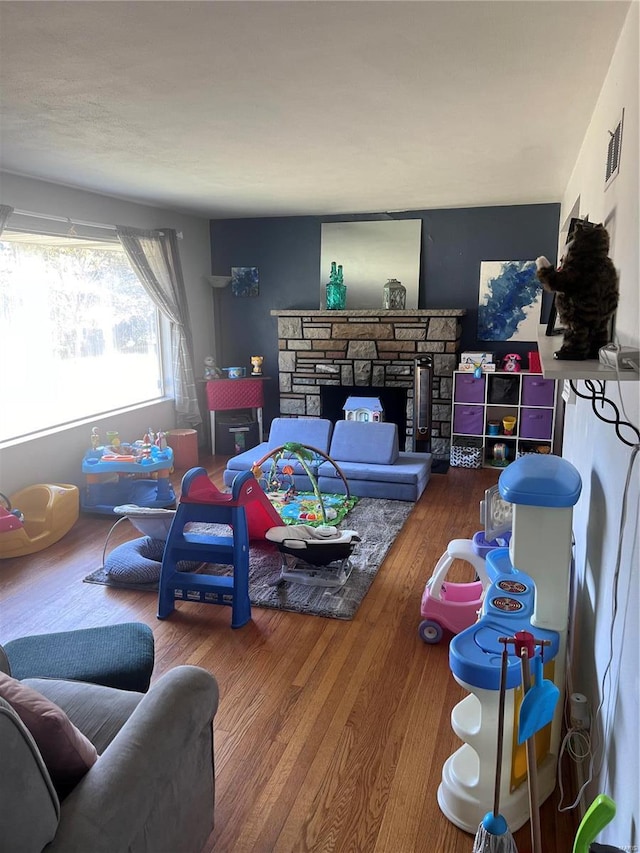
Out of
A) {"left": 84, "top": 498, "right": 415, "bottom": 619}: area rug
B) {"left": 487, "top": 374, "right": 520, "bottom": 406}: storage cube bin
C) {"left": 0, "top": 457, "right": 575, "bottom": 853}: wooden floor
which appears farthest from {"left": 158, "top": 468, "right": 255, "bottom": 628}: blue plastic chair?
{"left": 487, "top": 374, "right": 520, "bottom": 406}: storage cube bin

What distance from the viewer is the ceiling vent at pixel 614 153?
6.52 feet

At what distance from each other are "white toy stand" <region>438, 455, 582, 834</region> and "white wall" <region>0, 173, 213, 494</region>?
3.67 meters

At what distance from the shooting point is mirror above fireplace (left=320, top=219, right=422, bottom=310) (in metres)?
6.38

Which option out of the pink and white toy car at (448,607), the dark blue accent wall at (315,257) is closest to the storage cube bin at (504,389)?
the dark blue accent wall at (315,257)

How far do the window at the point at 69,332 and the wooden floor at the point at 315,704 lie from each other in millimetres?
1397

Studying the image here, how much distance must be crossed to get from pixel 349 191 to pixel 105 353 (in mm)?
2566

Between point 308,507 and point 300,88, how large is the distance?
301 cm

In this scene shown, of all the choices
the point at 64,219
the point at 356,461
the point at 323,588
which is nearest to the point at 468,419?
the point at 356,461

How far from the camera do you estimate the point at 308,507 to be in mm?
4797

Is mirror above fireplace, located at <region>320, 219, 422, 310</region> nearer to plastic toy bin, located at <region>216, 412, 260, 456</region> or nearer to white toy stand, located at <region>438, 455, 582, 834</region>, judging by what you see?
plastic toy bin, located at <region>216, 412, 260, 456</region>

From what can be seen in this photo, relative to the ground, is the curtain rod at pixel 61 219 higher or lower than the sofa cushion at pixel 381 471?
higher

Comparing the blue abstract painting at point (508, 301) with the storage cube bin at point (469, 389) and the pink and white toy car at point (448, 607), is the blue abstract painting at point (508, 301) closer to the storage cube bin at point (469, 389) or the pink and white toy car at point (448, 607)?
the storage cube bin at point (469, 389)

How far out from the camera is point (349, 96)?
262cm

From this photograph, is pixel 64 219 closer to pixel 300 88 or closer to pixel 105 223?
pixel 105 223
